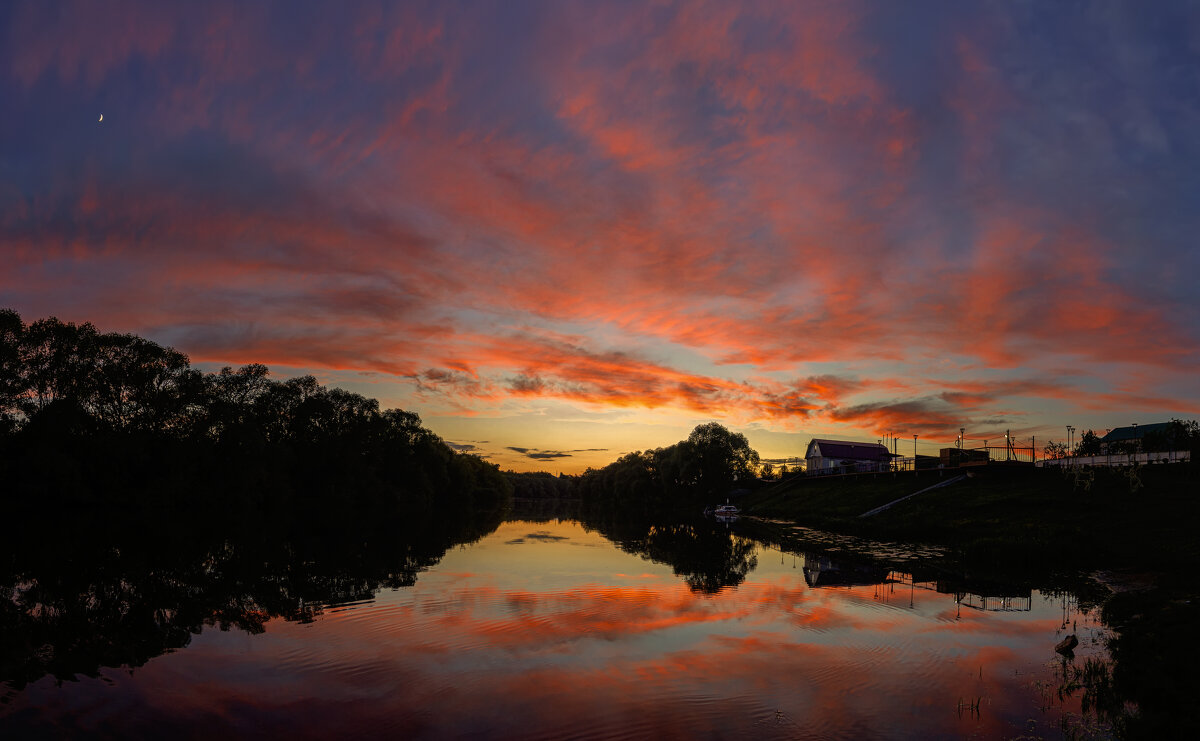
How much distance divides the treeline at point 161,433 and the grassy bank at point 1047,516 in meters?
69.4

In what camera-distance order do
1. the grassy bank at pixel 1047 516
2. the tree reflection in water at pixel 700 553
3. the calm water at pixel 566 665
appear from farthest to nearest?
the grassy bank at pixel 1047 516, the tree reflection in water at pixel 700 553, the calm water at pixel 566 665

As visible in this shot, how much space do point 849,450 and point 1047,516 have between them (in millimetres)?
112083

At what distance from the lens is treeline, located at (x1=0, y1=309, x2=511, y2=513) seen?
64.7 meters

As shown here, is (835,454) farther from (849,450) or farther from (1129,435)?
(1129,435)

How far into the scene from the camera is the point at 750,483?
146 metres

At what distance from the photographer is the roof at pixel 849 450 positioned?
15012 cm

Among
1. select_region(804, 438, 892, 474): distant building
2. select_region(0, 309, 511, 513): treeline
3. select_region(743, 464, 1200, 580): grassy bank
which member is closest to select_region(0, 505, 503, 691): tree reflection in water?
select_region(0, 309, 511, 513): treeline

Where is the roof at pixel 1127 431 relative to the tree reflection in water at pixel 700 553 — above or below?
above

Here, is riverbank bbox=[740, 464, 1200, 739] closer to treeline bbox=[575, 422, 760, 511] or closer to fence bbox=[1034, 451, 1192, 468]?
fence bbox=[1034, 451, 1192, 468]

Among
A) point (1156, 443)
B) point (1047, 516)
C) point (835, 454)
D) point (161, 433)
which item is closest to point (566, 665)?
point (1047, 516)

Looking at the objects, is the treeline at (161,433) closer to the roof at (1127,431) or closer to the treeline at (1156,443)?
the treeline at (1156,443)

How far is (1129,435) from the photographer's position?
152 m

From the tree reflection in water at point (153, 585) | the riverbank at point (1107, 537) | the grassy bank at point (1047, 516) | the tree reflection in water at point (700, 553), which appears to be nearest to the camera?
the riverbank at point (1107, 537)

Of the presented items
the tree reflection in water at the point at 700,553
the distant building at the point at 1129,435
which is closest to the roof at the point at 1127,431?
the distant building at the point at 1129,435
